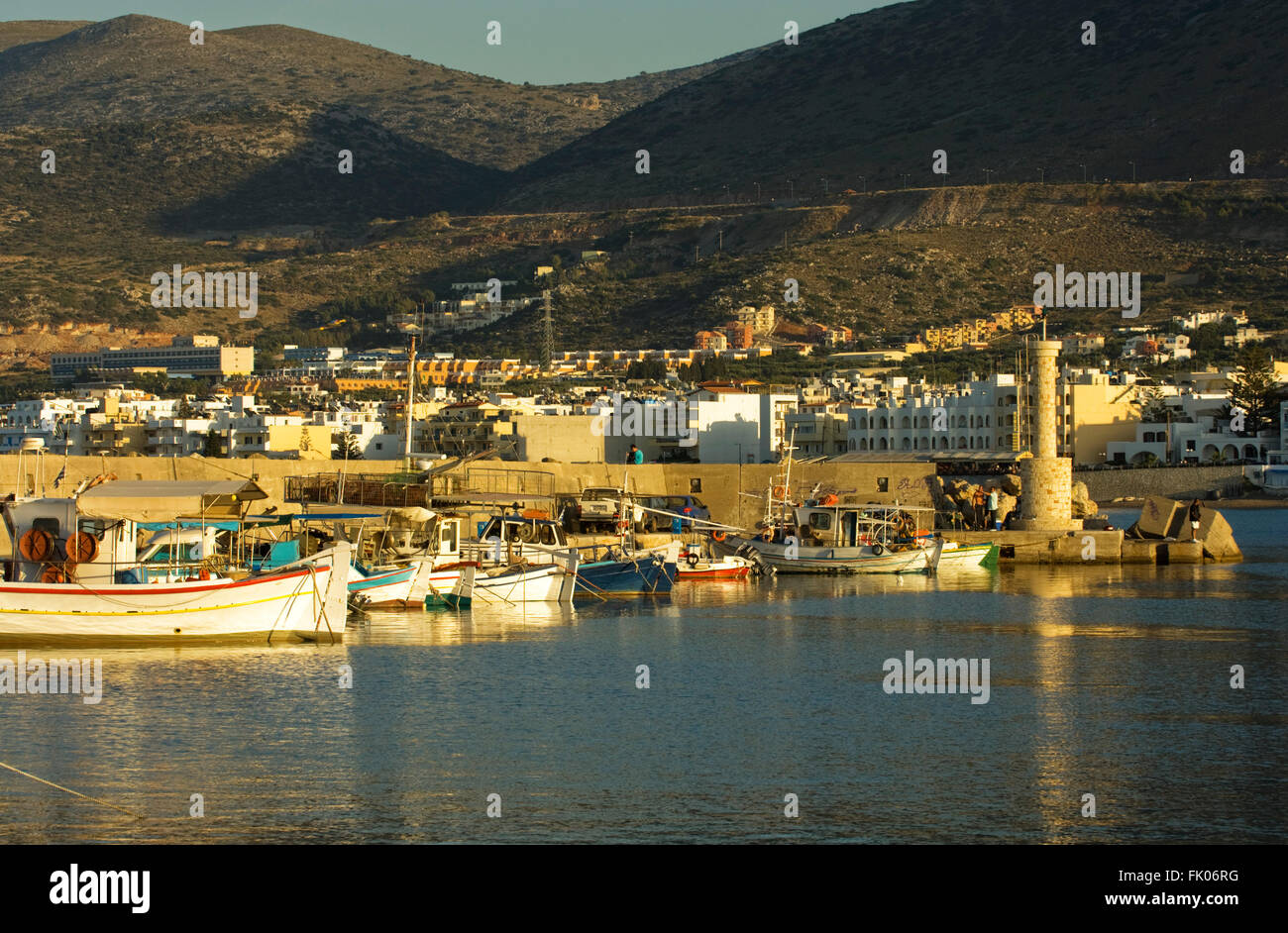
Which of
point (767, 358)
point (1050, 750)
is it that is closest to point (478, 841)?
point (1050, 750)

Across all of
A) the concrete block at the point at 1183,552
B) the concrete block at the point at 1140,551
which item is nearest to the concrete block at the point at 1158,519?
the concrete block at the point at 1183,552

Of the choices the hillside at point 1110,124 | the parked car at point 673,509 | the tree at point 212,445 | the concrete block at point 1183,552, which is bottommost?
the concrete block at point 1183,552

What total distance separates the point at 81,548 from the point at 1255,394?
246ft

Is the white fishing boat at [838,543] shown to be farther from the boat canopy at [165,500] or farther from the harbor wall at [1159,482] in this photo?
the harbor wall at [1159,482]

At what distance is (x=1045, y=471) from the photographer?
46.5m

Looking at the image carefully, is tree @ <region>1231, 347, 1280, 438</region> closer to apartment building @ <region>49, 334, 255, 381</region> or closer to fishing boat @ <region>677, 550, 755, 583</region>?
fishing boat @ <region>677, 550, 755, 583</region>

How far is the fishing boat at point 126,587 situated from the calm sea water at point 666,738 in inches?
17.0

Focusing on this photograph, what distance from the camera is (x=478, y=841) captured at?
46.8 ft

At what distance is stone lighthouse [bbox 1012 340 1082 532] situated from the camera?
46500 mm

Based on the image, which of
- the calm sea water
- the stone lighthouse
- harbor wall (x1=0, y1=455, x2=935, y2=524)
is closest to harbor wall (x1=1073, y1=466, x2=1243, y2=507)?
harbor wall (x1=0, y1=455, x2=935, y2=524)

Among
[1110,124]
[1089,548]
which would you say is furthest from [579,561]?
[1110,124]

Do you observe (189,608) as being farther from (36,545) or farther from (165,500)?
(165,500)

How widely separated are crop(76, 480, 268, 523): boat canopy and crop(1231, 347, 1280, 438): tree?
65519 millimetres

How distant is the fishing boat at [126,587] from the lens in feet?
79.3
